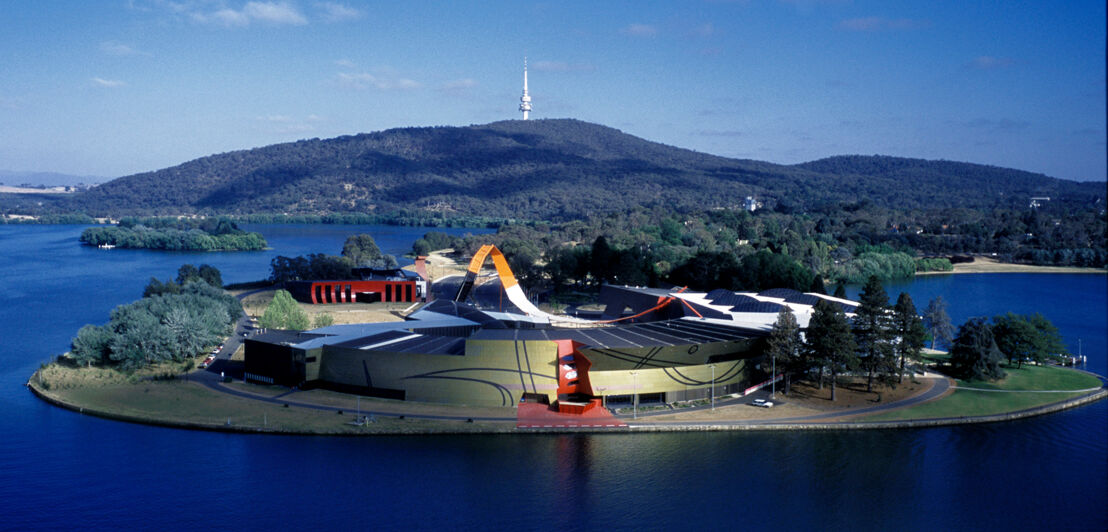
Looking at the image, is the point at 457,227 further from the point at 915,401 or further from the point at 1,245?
the point at 915,401

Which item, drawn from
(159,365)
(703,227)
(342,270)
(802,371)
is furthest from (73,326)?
(703,227)

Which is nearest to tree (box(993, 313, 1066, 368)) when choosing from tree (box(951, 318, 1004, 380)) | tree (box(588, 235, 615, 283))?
tree (box(951, 318, 1004, 380))

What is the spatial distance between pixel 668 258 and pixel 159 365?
46.4 metres

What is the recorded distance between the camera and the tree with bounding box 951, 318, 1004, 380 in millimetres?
33594

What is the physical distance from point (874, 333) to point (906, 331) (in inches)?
89.3

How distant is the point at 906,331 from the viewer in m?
33.0

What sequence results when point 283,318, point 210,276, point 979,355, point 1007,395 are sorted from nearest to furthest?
point 1007,395
point 979,355
point 283,318
point 210,276

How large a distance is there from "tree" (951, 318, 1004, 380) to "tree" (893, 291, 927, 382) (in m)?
1.99

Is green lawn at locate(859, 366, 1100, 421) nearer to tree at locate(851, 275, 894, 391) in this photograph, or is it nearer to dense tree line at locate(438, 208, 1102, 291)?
tree at locate(851, 275, 894, 391)

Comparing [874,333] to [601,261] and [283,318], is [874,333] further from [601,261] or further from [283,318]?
[601,261]

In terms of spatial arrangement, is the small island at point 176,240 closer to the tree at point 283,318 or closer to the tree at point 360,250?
the tree at point 360,250

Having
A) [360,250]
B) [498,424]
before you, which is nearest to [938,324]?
[498,424]

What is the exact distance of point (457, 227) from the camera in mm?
154625

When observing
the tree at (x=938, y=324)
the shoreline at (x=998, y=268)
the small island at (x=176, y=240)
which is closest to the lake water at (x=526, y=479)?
the tree at (x=938, y=324)
